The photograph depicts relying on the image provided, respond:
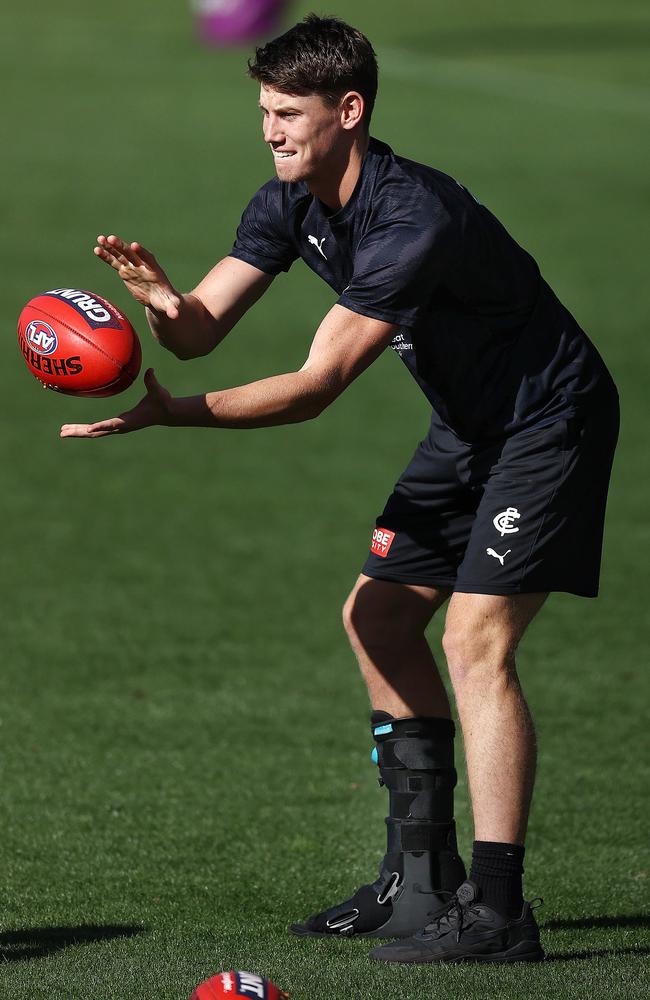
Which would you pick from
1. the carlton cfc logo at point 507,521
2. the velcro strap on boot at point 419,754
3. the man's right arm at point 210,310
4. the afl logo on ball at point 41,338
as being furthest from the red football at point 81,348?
the velcro strap on boot at point 419,754

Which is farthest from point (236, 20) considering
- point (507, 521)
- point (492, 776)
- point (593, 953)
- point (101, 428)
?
point (593, 953)

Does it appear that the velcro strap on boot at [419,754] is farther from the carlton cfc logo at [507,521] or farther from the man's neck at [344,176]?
the man's neck at [344,176]

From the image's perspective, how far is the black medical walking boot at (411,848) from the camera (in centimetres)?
496

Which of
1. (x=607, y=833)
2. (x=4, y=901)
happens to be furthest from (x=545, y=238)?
(x=4, y=901)

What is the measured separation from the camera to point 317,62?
4520 mm

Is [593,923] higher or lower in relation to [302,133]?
lower

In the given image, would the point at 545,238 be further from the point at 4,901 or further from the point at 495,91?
the point at 4,901

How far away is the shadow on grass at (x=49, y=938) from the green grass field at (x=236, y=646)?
0.05 ft

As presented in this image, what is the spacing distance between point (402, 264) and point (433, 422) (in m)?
0.88

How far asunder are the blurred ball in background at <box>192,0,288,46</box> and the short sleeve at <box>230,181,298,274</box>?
81.5ft

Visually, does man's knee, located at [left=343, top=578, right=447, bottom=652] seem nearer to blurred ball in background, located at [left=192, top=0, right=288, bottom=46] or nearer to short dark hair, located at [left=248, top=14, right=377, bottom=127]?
short dark hair, located at [left=248, top=14, right=377, bottom=127]

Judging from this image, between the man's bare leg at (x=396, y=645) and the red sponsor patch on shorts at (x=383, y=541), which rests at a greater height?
the red sponsor patch on shorts at (x=383, y=541)

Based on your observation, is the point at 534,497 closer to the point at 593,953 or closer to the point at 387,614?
the point at 387,614

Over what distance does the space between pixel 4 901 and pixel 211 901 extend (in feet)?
2.22
